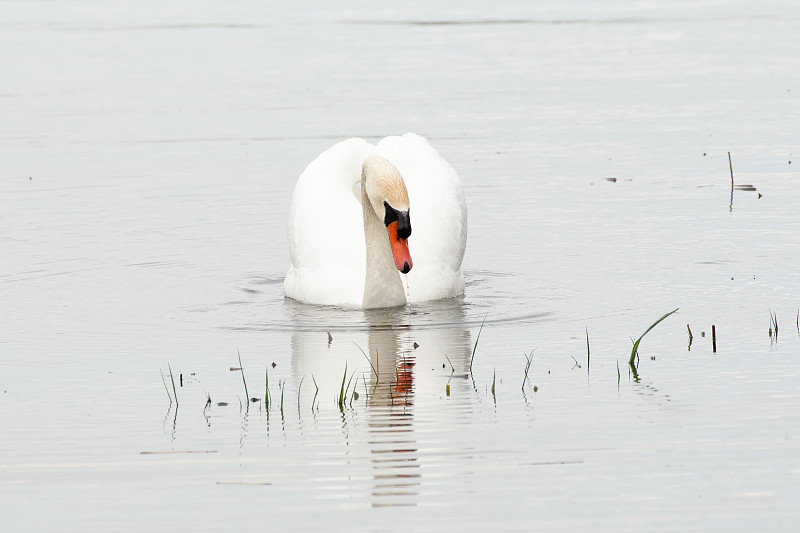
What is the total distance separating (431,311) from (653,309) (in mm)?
1546

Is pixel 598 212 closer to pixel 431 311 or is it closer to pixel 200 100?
pixel 431 311

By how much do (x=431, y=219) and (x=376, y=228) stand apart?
1.63 ft

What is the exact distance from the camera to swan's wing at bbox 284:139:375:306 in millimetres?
11672

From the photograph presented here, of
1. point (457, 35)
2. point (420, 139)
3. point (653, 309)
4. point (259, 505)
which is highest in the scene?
point (457, 35)

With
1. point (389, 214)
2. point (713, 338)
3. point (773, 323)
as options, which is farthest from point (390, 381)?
point (773, 323)

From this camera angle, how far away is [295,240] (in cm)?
1220

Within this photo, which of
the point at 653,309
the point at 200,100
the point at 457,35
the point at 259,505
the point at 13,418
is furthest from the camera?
the point at 457,35

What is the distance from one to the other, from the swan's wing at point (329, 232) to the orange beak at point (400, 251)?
0.74 meters

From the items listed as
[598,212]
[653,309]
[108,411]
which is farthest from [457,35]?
[108,411]

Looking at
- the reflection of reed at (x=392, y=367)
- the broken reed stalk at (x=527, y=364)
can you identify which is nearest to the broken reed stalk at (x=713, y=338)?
the broken reed stalk at (x=527, y=364)

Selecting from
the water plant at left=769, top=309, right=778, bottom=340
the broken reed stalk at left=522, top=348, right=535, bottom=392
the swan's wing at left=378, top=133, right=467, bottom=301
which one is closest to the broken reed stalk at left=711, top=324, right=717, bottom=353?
the water plant at left=769, top=309, right=778, bottom=340

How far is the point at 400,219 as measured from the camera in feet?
35.6

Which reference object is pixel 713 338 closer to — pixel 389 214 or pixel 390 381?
pixel 390 381

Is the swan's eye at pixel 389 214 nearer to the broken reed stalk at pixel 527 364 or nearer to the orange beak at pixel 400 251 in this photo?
the orange beak at pixel 400 251
